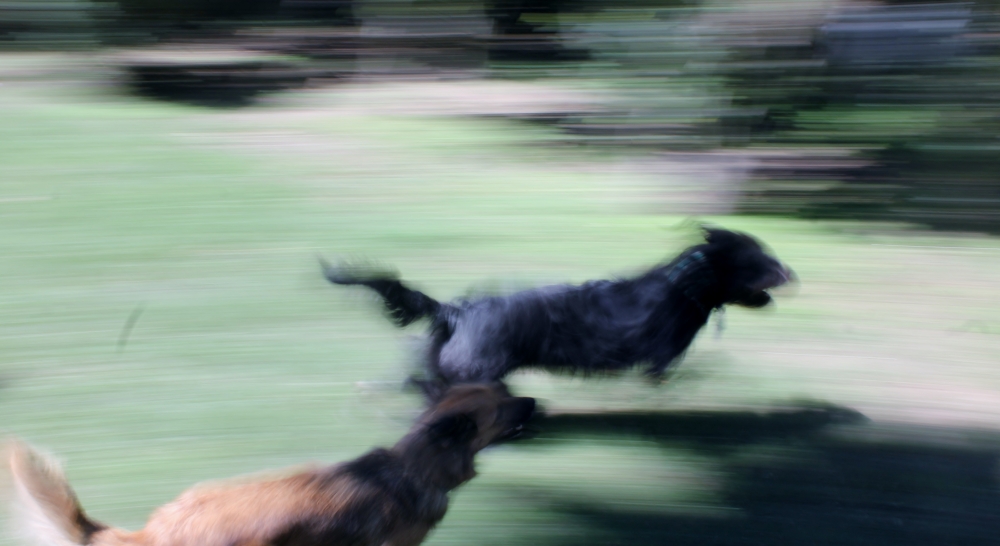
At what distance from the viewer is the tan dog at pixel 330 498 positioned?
2926mm

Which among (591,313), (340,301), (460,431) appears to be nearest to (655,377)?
(591,313)

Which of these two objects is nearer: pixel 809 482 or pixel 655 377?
pixel 809 482

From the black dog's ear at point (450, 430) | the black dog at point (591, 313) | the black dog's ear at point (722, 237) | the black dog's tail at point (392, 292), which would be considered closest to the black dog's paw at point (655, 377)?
the black dog at point (591, 313)

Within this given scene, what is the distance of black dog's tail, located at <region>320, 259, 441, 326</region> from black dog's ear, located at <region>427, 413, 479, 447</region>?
1.09 metres

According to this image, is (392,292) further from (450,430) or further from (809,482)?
(809,482)

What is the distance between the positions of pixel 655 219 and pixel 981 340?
307 centimetres

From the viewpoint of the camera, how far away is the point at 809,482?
4125 millimetres

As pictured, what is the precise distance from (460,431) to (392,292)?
1.15m

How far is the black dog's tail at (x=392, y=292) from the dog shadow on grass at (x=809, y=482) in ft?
2.88

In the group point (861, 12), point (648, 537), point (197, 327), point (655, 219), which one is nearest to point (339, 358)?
point (197, 327)

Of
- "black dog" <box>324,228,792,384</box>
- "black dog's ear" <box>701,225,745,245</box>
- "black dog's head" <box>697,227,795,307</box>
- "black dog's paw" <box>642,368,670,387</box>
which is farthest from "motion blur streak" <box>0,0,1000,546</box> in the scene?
"black dog's ear" <box>701,225,745,245</box>

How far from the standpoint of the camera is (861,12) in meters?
8.19

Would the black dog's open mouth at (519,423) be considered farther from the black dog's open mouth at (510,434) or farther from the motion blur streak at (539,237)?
the motion blur streak at (539,237)

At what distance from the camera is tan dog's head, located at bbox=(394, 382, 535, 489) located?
3.45 m
